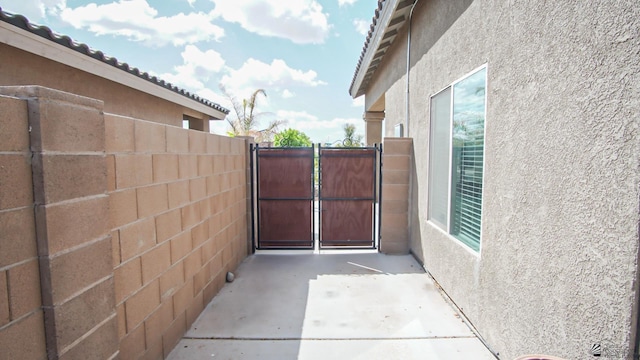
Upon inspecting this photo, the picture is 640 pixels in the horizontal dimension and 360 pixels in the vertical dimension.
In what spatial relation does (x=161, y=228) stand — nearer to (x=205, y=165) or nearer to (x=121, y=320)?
(x=121, y=320)

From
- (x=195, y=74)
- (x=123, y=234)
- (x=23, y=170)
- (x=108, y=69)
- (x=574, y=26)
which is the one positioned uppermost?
(x=195, y=74)

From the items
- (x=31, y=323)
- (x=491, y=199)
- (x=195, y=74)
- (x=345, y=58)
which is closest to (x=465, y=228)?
(x=491, y=199)

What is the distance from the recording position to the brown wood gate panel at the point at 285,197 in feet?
20.2

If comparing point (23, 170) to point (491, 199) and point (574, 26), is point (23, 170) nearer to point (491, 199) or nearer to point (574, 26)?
point (574, 26)

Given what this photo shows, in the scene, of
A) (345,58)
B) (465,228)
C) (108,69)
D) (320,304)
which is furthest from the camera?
(345,58)

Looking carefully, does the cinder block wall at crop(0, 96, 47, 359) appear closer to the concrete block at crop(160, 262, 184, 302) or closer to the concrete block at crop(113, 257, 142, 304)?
the concrete block at crop(113, 257, 142, 304)

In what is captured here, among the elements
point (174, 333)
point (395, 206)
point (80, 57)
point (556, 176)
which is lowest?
point (174, 333)

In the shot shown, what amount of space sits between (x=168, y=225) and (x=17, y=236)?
1555 millimetres

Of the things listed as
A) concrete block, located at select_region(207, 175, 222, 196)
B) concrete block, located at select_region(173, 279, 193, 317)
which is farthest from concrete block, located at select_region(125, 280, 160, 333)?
concrete block, located at select_region(207, 175, 222, 196)

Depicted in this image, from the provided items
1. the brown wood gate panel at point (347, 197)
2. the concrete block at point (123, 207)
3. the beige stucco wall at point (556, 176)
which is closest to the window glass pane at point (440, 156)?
the beige stucco wall at point (556, 176)

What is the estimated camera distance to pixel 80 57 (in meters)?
4.04

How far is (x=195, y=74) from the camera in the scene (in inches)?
1017

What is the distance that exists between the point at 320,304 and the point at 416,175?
281cm

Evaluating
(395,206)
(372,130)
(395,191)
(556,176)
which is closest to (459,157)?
(556,176)
